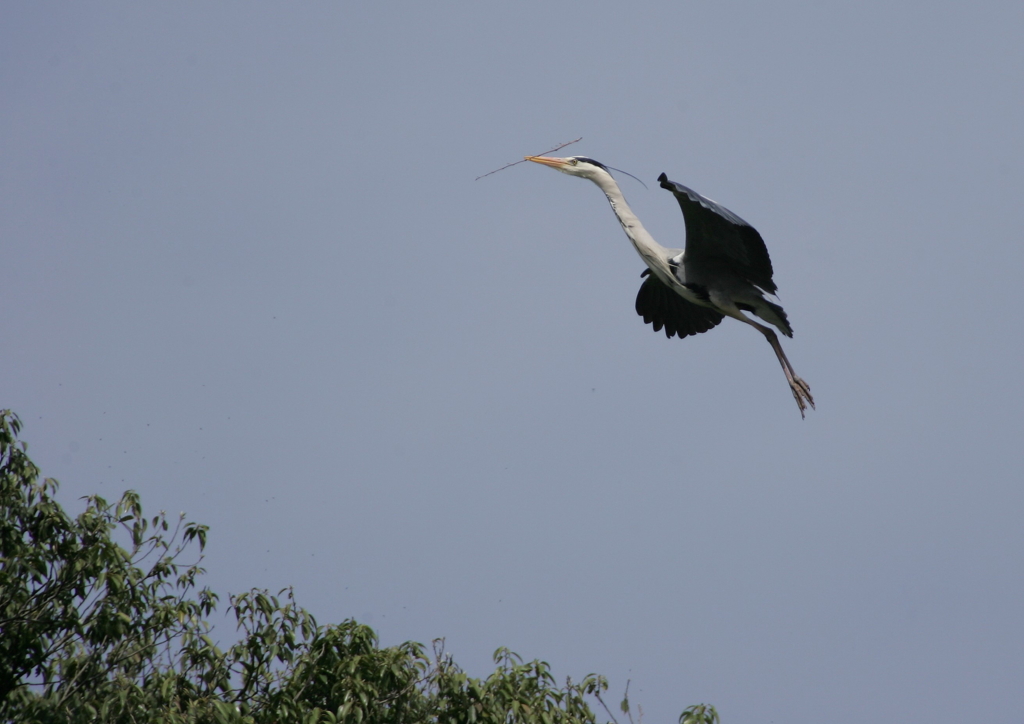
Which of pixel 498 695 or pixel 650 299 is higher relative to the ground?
pixel 650 299

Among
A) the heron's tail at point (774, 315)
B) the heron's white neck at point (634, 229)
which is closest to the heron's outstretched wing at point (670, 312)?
the heron's white neck at point (634, 229)

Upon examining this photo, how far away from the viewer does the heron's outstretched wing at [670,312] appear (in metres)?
11.4

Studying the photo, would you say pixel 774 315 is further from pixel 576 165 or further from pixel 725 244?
pixel 576 165

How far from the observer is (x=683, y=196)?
830cm

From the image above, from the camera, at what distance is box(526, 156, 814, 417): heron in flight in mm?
8914

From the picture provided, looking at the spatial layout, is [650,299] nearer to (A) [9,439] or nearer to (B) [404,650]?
(B) [404,650]

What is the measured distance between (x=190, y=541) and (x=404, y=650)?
1.61m

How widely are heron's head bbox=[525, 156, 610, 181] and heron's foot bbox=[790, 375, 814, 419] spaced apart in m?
2.30

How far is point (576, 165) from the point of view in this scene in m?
10.2

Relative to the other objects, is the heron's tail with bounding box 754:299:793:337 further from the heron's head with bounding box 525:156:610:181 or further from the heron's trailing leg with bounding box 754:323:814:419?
the heron's head with bounding box 525:156:610:181

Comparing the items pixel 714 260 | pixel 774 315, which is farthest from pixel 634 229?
pixel 774 315

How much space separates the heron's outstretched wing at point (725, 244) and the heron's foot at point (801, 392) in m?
0.71

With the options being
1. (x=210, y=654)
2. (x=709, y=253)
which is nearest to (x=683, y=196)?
(x=709, y=253)

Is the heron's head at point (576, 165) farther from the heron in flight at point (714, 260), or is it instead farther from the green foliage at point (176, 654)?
the green foliage at point (176, 654)
